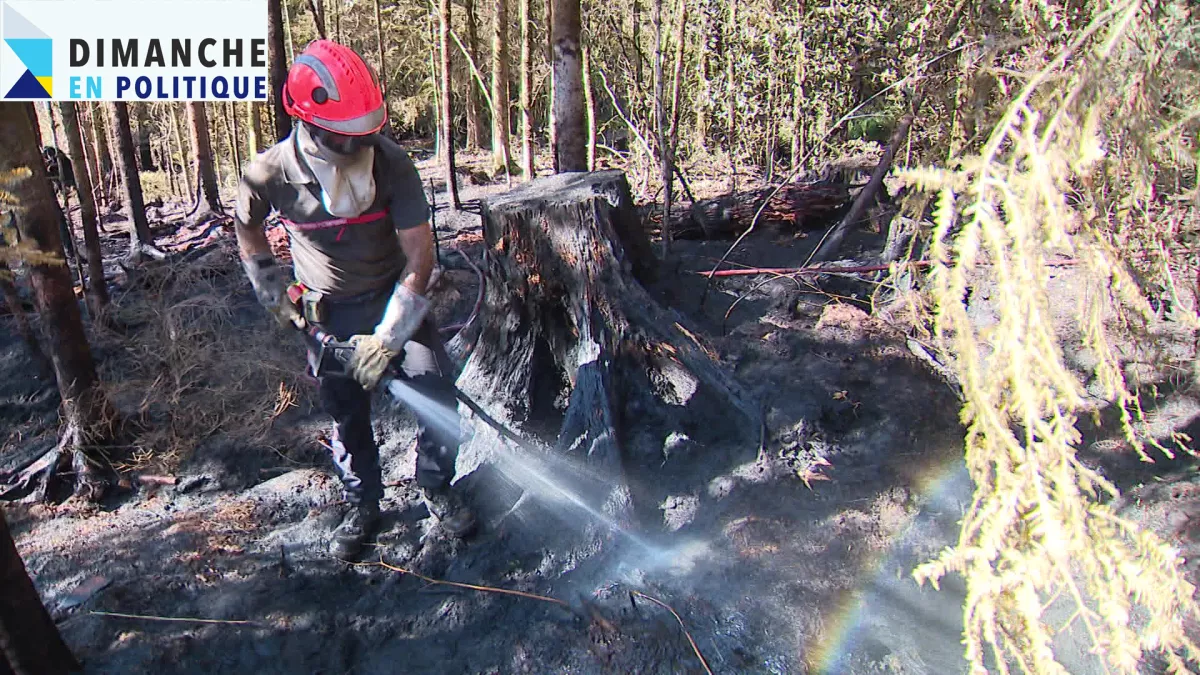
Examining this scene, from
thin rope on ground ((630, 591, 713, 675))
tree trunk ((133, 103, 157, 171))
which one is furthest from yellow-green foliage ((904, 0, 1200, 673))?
tree trunk ((133, 103, 157, 171))

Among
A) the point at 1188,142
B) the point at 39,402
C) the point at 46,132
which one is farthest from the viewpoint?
the point at 46,132

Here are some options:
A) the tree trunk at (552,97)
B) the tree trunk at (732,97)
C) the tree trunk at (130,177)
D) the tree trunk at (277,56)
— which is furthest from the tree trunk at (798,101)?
the tree trunk at (130,177)

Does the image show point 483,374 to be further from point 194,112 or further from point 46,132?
point 46,132

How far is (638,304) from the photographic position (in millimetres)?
3793

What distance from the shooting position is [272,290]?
10.7 ft

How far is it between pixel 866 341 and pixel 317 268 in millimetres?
2866

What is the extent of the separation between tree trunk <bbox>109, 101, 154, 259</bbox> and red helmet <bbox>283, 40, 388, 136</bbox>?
17.4 feet

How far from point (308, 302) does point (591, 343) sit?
1.34m

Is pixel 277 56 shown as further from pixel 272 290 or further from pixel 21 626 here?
pixel 21 626

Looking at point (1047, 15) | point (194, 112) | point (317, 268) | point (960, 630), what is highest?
point (194, 112)

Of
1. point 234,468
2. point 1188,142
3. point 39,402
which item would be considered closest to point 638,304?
point 1188,142

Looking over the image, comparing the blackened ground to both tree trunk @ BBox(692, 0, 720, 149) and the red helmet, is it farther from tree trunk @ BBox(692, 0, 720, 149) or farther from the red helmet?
tree trunk @ BBox(692, 0, 720, 149)

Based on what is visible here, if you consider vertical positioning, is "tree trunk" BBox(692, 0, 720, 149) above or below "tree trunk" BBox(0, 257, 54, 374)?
above

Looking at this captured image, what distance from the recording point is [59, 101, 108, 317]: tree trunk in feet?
16.7
